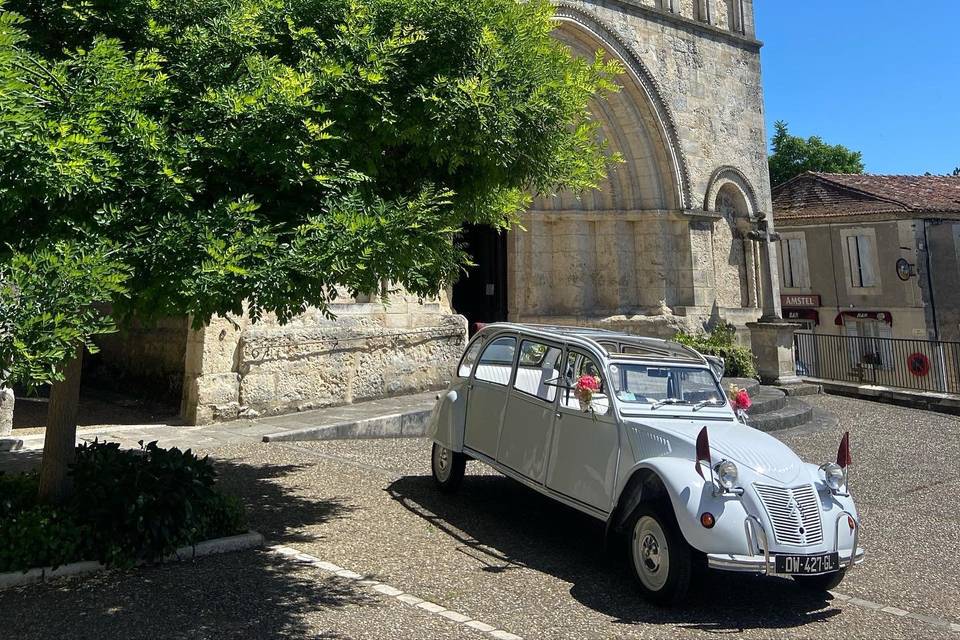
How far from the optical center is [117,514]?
434 cm

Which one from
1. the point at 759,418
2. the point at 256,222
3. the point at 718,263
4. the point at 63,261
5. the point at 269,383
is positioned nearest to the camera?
the point at 63,261

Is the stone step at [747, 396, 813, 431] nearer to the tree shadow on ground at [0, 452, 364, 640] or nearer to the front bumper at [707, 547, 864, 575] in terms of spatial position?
the front bumper at [707, 547, 864, 575]

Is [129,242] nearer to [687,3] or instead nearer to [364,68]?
[364,68]

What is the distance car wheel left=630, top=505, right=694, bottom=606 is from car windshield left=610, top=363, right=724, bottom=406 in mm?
888

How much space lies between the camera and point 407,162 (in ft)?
15.4

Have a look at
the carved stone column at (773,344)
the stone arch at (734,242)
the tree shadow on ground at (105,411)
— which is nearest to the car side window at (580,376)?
the tree shadow on ground at (105,411)

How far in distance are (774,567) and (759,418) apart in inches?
263

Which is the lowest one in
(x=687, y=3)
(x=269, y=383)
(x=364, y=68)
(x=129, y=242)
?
(x=269, y=383)

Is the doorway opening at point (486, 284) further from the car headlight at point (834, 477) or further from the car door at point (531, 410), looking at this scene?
the car headlight at point (834, 477)

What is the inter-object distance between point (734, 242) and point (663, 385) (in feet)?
36.7

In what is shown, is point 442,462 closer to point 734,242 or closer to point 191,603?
point 191,603

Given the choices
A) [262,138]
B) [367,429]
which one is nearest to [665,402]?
[262,138]

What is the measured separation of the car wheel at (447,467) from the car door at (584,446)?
4.41 feet

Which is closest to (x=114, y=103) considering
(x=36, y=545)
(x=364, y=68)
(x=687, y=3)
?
(x=364, y=68)
